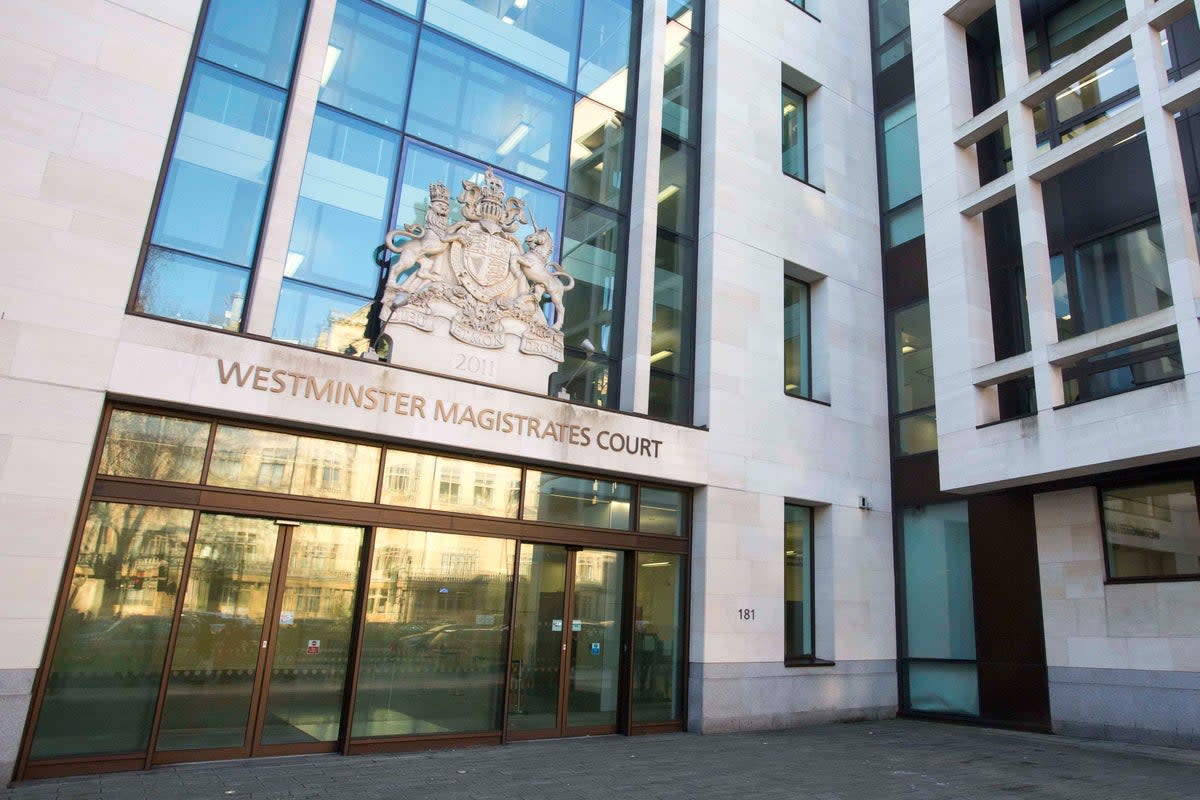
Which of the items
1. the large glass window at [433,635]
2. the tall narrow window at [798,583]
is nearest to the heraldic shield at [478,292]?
the large glass window at [433,635]

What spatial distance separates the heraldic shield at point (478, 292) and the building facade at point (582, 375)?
0.07 m

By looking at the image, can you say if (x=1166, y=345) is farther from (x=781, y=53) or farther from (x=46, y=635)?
(x=46, y=635)

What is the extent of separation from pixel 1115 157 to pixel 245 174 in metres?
14.7

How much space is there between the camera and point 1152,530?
495 inches

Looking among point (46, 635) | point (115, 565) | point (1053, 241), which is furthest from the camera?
point (1053, 241)

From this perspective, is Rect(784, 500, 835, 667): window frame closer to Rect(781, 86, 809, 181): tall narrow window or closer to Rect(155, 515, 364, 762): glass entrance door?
Rect(781, 86, 809, 181): tall narrow window

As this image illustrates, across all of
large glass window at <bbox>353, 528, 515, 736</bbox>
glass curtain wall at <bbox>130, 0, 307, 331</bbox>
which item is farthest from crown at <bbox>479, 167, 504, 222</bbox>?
large glass window at <bbox>353, 528, 515, 736</bbox>

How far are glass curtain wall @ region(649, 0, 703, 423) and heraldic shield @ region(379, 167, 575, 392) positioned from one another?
2.51 metres

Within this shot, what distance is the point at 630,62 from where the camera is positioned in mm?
16078

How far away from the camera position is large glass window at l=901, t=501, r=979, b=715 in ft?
48.9

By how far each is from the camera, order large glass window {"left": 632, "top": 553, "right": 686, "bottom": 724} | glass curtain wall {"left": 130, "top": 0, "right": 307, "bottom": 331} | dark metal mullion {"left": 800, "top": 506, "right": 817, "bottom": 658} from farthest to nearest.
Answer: dark metal mullion {"left": 800, "top": 506, "right": 817, "bottom": 658} → large glass window {"left": 632, "top": 553, "right": 686, "bottom": 724} → glass curtain wall {"left": 130, "top": 0, "right": 307, "bottom": 331}

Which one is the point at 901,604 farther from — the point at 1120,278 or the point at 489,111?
the point at 489,111

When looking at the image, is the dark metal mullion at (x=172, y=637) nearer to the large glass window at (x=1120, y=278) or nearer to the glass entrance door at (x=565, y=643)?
the glass entrance door at (x=565, y=643)

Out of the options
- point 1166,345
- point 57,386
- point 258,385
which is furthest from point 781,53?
point 57,386
